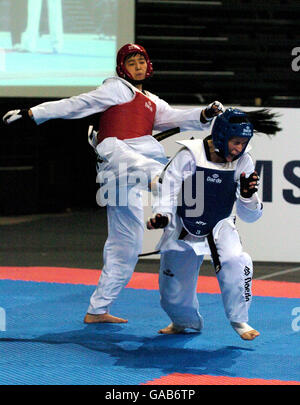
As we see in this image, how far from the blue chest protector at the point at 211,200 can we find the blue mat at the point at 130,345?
2.29 feet

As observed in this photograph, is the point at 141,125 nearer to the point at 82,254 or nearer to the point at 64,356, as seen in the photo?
the point at 64,356

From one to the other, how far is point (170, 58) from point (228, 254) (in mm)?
5379

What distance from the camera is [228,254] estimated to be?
4980 mm

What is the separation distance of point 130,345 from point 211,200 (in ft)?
3.16

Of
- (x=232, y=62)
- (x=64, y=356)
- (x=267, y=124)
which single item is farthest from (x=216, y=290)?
(x=232, y=62)

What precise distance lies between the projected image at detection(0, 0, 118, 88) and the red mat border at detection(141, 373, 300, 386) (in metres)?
5.96

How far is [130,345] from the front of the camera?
5180 millimetres

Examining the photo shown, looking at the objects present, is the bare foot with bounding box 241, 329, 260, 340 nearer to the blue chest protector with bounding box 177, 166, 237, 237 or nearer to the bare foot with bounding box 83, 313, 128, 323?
the blue chest protector with bounding box 177, 166, 237, 237

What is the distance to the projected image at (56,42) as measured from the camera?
9953 mm

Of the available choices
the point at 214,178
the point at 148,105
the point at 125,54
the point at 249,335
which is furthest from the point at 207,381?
the point at 125,54

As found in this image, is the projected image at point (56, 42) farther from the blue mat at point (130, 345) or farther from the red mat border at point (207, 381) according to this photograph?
the red mat border at point (207, 381)

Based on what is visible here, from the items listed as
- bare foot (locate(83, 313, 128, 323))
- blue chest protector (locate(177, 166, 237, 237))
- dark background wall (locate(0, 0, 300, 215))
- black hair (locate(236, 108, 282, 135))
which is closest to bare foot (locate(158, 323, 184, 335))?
bare foot (locate(83, 313, 128, 323))

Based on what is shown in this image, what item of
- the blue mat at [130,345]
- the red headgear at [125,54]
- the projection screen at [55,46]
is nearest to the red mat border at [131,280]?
the blue mat at [130,345]

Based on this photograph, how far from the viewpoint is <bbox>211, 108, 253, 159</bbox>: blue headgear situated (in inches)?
193
